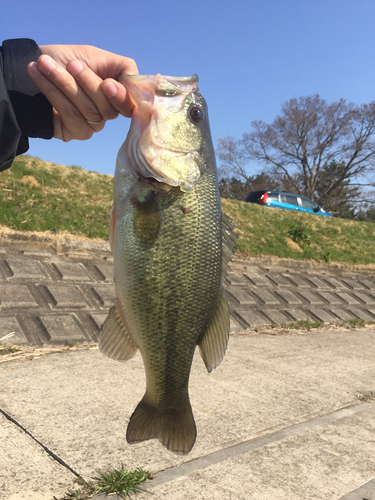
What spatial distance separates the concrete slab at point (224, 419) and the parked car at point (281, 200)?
11.8 meters

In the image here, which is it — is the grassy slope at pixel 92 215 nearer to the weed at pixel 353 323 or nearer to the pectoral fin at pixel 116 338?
the weed at pixel 353 323

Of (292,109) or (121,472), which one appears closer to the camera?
(121,472)

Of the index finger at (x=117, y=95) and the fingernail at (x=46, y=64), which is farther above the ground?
the fingernail at (x=46, y=64)

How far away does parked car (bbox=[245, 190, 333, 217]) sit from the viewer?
52.6 feet

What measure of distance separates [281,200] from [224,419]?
47.8ft

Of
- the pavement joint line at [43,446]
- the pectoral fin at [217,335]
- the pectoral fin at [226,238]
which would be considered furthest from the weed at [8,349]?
the pectoral fin at [226,238]

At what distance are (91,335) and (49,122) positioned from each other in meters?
3.04

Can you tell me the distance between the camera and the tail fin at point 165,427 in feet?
4.83

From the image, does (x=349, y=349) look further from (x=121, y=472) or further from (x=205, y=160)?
(x=205, y=160)

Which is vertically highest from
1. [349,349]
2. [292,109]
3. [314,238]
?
[292,109]

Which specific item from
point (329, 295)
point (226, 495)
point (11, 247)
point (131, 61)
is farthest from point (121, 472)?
point (329, 295)

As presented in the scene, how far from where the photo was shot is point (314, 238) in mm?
11039

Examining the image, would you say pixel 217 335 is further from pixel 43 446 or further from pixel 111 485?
pixel 43 446

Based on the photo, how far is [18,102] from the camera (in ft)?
5.82
